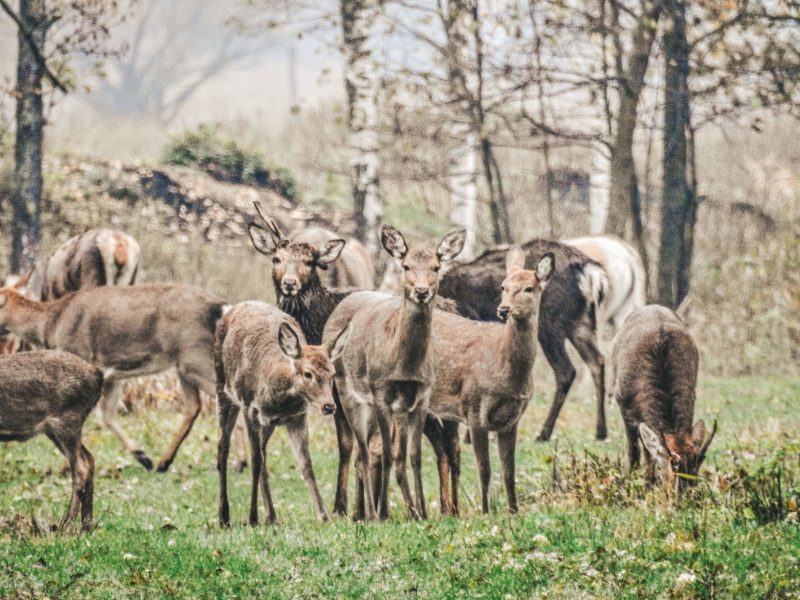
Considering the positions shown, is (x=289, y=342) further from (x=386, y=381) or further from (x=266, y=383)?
(x=386, y=381)

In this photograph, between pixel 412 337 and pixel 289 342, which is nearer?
pixel 289 342

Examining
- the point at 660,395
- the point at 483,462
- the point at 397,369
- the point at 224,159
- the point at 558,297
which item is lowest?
the point at 483,462

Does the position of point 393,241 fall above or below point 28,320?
above

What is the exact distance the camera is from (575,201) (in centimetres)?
3061

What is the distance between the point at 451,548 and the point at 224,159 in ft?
Result: 80.1

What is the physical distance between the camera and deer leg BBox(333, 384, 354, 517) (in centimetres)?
1101

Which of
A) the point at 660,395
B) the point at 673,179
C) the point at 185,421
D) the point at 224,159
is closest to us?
the point at 660,395

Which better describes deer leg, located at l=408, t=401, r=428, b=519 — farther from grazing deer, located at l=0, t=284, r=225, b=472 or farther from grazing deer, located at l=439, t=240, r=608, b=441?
grazing deer, located at l=439, t=240, r=608, b=441

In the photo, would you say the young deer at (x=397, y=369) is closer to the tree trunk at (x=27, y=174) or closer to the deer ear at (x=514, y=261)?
the deer ear at (x=514, y=261)

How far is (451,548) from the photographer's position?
28.1 feet

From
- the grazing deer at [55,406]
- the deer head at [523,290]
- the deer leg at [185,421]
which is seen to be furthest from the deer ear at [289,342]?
the deer leg at [185,421]

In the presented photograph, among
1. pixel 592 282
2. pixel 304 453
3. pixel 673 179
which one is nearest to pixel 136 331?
pixel 304 453

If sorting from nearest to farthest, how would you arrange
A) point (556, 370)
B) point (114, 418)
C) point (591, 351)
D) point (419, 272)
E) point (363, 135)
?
point (419, 272), point (114, 418), point (556, 370), point (591, 351), point (363, 135)

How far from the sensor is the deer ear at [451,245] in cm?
1038
